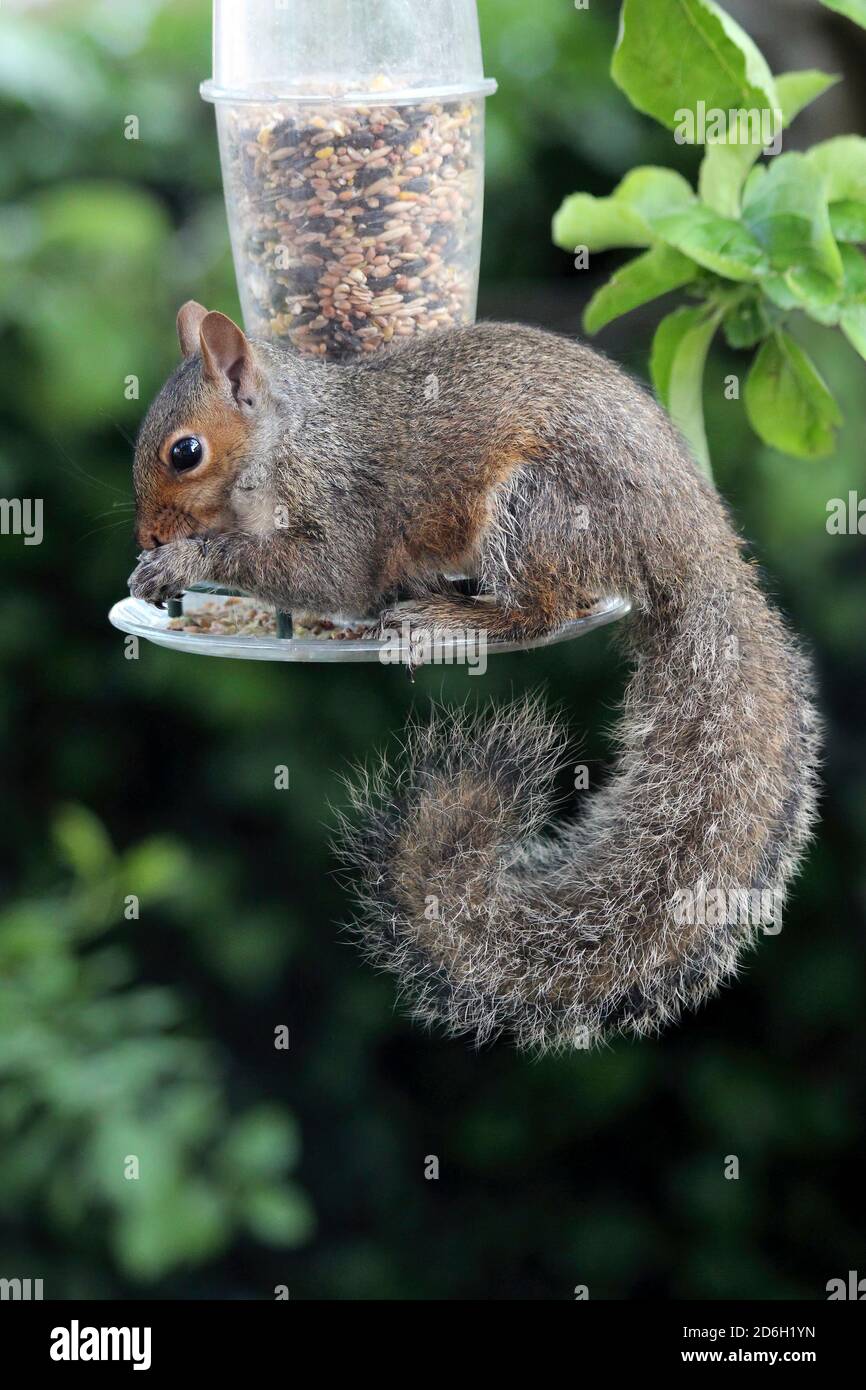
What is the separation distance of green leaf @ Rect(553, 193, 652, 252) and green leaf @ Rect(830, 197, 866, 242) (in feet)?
0.58

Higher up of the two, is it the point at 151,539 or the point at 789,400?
the point at 789,400

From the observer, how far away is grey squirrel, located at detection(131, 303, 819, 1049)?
1538mm

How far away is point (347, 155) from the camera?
1680 millimetres

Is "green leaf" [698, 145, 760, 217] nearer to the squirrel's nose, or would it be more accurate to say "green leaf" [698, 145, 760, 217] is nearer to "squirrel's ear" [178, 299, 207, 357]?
"squirrel's ear" [178, 299, 207, 357]

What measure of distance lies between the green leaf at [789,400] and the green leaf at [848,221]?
16cm

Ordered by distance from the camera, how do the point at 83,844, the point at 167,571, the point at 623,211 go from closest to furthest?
the point at 167,571 < the point at 623,211 < the point at 83,844

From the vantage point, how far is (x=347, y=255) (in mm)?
1704

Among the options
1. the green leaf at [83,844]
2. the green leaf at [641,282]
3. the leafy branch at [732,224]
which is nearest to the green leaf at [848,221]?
the leafy branch at [732,224]

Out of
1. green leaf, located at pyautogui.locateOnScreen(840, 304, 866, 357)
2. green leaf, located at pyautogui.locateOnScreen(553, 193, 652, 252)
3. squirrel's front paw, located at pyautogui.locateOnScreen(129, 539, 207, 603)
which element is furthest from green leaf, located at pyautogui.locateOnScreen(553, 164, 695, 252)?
squirrel's front paw, located at pyautogui.locateOnScreen(129, 539, 207, 603)

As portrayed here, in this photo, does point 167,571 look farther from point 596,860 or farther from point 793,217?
point 793,217

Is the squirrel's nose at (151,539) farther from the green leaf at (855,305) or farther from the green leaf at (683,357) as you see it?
the green leaf at (855,305)

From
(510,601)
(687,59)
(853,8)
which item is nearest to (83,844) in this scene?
(510,601)

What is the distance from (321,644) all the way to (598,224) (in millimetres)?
516

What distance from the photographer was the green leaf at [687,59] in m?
1.30
